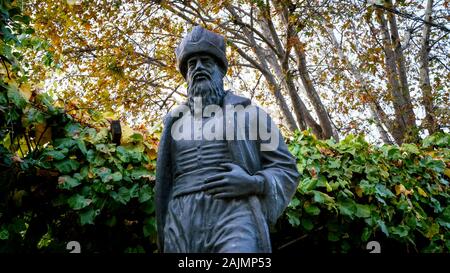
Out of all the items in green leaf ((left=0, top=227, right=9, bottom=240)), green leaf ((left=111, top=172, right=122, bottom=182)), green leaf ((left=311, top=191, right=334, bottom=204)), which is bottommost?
green leaf ((left=0, top=227, right=9, bottom=240))

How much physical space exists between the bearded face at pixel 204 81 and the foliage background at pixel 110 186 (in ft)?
3.78

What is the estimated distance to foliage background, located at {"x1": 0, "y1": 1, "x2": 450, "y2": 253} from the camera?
3.99 metres

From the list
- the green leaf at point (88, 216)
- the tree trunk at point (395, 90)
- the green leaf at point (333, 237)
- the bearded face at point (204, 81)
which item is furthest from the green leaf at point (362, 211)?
the tree trunk at point (395, 90)

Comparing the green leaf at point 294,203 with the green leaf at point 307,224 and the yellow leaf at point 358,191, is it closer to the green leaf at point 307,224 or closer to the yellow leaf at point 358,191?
the green leaf at point 307,224

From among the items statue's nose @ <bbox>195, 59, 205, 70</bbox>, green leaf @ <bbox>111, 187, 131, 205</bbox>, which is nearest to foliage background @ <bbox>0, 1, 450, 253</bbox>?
green leaf @ <bbox>111, 187, 131, 205</bbox>

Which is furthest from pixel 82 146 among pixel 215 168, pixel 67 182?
pixel 215 168

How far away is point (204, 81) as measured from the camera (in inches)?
130

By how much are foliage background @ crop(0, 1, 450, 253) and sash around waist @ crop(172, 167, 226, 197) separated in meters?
1.08

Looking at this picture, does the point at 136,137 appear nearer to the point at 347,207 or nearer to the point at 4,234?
the point at 4,234

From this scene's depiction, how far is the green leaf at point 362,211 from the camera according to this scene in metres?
4.63

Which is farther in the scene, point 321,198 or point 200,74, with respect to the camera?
point 321,198

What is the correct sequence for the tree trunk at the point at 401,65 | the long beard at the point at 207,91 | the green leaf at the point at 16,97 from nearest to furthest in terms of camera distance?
the long beard at the point at 207,91
the green leaf at the point at 16,97
the tree trunk at the point at 401,65

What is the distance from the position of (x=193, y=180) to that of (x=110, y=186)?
1220 mm

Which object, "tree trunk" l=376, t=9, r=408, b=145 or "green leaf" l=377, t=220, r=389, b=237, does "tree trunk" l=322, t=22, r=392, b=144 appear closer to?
"tree trunk" l=376, t=9, r=408, b=145
